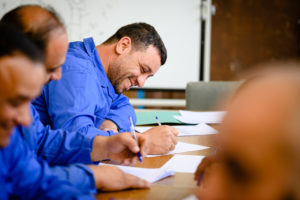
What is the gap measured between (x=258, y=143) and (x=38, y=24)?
0.53 metres

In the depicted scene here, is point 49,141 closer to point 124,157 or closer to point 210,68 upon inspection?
point 124,157

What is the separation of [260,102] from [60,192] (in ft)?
1.51

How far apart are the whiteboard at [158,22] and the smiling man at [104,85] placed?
4.98ft

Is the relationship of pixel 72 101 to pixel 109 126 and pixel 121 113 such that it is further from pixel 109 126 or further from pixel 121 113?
pixel 121 113

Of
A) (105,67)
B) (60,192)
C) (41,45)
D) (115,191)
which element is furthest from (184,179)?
(105,67)

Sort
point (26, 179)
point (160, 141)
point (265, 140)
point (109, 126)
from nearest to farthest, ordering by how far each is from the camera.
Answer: point (265, 140), point (26, 179), point (160, 141), point (109, 126)

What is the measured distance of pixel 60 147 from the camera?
34.1 inches

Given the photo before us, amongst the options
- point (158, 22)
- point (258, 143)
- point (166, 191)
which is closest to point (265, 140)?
point (258, 143)

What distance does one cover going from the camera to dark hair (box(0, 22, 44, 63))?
452mm

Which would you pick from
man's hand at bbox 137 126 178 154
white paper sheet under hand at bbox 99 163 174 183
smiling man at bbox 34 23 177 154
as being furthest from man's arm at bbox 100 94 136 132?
white paper sheet under hand at bbox 99 163 174 183

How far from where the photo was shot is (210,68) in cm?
327

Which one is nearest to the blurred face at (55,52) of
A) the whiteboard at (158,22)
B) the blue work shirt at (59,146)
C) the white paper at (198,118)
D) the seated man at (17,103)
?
the seated man at (17,103)

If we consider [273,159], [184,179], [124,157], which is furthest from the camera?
[124,157]

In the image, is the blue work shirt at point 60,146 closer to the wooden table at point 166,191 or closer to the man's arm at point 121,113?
the wooden table at point 166,191
